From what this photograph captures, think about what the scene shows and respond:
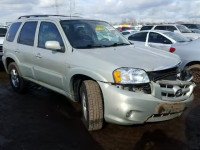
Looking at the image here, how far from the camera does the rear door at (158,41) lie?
8391 millimetres

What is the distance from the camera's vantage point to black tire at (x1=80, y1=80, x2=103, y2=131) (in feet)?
11.3

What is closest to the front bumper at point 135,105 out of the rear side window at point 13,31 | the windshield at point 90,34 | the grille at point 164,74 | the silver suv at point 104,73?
the silver suv at point 104,73

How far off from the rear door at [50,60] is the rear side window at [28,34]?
28 cm

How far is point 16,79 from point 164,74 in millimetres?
3936

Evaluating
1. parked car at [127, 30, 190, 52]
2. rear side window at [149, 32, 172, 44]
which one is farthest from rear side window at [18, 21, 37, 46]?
rear side window at [149, 32, 172, 44]

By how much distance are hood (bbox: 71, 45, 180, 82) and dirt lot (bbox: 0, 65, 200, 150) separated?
0.93 metres

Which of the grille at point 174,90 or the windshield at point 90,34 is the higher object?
the windshield at point 90,34

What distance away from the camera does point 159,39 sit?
8.81m

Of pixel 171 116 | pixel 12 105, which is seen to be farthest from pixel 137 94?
pixel 12 105

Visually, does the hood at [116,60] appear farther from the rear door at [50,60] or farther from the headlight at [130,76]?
the rear door at [50,60]

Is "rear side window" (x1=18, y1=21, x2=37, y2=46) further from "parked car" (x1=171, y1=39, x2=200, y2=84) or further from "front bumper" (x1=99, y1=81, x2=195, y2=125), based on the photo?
"parked car" (x1=171, y1=39, x2=200, y2=84)

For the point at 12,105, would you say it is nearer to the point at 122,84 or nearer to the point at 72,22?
the point at 72,22

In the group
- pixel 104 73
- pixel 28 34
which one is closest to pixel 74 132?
pixel 104 73

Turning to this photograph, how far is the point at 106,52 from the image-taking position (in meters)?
3.81
